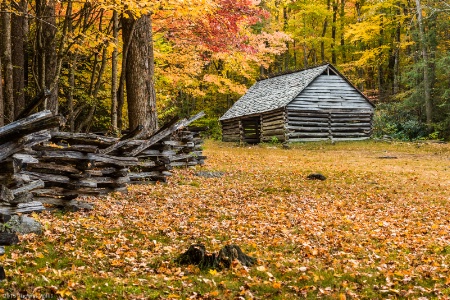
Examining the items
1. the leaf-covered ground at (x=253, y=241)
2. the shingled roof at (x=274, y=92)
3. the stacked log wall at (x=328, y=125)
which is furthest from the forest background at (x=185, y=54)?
the leaf-covered ground at (x=253, y=241)

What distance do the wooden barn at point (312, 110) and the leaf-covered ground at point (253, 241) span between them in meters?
13.9

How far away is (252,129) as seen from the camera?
32281mm

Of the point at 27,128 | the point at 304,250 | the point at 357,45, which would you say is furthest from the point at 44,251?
the point at 357,45

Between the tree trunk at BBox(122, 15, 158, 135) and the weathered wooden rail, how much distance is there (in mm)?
894

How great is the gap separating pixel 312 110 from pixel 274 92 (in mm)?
3405

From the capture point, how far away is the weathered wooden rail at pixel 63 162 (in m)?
5.99

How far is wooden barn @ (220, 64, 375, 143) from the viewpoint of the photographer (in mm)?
28328

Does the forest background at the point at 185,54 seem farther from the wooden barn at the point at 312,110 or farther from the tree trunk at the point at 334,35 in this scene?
the wooden barn at the point at 312,110

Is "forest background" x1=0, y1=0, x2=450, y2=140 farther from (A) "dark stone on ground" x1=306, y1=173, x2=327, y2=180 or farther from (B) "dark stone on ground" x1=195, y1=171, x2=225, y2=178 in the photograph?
(A) "dark stone on ground" x1=306, y1=173, x2=327, y2=180

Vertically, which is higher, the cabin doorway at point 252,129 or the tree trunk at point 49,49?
the tree trunk at point 49,49


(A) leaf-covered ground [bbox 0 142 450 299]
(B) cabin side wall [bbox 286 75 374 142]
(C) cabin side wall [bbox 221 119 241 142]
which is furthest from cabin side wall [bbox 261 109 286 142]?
(A) leaf-covered ground [bbox 0 142 450 299]

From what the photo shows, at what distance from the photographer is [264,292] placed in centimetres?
564

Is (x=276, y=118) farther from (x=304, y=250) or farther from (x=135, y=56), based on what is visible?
(x=304, y=250)

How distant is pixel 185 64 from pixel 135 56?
912 centimetres
